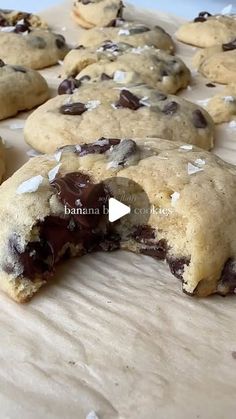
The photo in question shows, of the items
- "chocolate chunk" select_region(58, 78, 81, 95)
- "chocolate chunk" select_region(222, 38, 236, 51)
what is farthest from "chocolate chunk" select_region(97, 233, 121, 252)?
"chocolate chunk" select_region(222, 38, 236, 51)

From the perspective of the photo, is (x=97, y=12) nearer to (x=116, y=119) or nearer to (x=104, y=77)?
(x=104, y=77)

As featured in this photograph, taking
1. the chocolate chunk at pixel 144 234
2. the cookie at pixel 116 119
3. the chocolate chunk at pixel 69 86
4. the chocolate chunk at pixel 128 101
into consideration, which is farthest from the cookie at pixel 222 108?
the chocolate chunk at pixel 144 234

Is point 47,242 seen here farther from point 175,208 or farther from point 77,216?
point 175,208

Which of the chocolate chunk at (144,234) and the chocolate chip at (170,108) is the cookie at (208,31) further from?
the chocolate chunk at (144,234)

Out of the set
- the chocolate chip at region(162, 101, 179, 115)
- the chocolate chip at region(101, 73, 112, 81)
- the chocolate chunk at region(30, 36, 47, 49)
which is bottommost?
the chocolate chunk at region(30, 36, 47, 49)

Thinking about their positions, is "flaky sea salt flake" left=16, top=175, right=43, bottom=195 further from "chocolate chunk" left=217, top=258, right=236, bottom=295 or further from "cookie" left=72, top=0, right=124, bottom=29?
"cookie" left=72, top=0, right=124, bottom=29

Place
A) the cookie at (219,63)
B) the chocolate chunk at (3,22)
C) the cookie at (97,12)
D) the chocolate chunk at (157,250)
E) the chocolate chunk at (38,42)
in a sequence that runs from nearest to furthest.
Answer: the chocolate chunk at (157,250)
the cookie at (219,63)
the chocolate chunk at (38,42)
the chocolate chunk at (3,22)
the cookie at (97,12)
